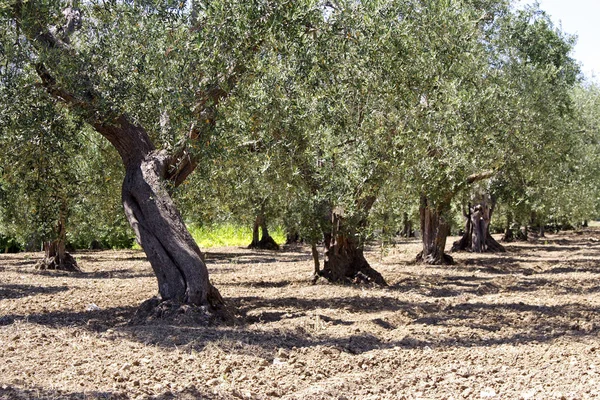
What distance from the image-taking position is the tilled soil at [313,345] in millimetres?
7113

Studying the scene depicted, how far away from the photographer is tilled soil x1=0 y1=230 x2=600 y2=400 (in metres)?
7.11

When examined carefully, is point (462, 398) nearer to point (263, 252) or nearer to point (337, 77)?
point (337, 77)

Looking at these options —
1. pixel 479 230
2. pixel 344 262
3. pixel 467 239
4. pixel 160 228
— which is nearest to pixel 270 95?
pixel 160 228

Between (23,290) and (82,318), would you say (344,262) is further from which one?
(23,290)

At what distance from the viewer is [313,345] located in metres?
9.00

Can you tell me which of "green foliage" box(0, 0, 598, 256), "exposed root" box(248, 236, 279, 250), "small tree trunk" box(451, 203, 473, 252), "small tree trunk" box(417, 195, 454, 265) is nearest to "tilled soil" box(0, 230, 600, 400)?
"green foliage" box(0, 0, 598, 256)

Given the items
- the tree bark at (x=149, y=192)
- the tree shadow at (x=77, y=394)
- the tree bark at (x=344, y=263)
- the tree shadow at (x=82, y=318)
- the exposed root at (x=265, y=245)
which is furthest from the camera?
the exposed root at (x=265, y=245)

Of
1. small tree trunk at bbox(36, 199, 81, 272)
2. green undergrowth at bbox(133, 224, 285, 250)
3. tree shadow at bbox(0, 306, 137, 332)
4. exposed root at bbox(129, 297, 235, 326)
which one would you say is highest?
green undergrowth at bbox(133, 224, 285, 250)

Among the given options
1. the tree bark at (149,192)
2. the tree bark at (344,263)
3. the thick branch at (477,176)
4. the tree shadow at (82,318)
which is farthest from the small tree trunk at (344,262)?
the tree bark at (149,192)

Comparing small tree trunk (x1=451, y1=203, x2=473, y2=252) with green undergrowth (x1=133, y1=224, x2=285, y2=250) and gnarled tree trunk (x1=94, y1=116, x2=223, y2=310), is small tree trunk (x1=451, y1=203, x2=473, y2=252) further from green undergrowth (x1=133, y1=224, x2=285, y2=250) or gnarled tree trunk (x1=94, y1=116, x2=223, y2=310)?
gnarled tree trunk (x1=94, y1=116, x2=223, y2=310)

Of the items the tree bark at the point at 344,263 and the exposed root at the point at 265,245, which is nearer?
the tree bark at the point at 344,263

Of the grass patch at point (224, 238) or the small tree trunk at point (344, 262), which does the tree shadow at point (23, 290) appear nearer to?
the small tree trunk at point (344, 262)

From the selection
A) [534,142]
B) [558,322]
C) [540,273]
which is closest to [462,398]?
[558,322]

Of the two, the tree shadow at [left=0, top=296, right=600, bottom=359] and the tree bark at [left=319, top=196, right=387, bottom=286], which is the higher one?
the tree bark at [left=319, top=196, right=387, bottom=286]
